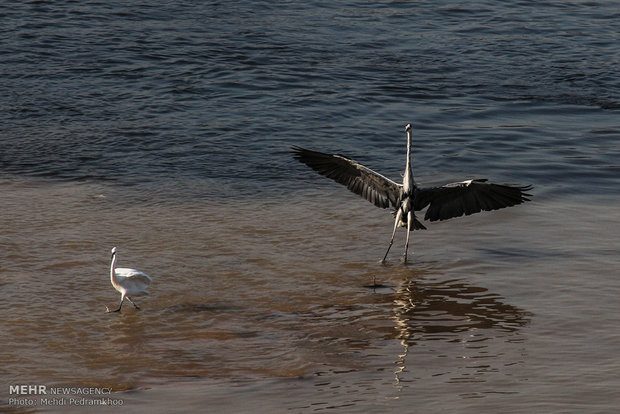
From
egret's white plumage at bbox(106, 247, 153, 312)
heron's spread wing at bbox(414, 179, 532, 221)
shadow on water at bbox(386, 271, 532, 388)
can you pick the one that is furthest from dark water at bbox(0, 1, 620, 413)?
heron's spread wing at bbox(414, 179, 532, 221)

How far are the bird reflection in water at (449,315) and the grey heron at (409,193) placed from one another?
0.86m

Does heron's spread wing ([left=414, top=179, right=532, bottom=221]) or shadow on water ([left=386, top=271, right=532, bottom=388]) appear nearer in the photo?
shadow on water ([left=386, top=271, right=532, bottom=388])

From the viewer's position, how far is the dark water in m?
7.52

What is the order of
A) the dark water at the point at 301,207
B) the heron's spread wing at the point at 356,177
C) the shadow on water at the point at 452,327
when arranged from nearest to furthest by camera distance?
the dark water at the point at 301,207
the shadow on water at the point at 452,327
the heron's spread wing at the point at 356,177

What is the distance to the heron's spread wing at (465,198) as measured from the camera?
395 inches

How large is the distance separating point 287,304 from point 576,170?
5889 millimetres

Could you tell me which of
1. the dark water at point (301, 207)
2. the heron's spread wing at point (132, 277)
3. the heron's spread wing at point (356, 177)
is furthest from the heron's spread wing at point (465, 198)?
the heron's spread wing at point (132, 277)

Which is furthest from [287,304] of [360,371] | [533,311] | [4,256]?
[4,256]

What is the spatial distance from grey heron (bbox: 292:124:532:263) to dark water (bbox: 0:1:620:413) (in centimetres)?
49

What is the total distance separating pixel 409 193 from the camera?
10188mm

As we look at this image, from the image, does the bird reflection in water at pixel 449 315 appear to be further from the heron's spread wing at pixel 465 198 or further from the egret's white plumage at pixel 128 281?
the egret's white plumage at pixel 128 281

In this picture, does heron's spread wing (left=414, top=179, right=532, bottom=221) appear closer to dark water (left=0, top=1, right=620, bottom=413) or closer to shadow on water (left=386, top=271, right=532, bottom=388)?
dark water (left=0, top=1, right=620, bottom=413)

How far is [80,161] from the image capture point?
42.1 feet

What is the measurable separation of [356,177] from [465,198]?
4.15ft
